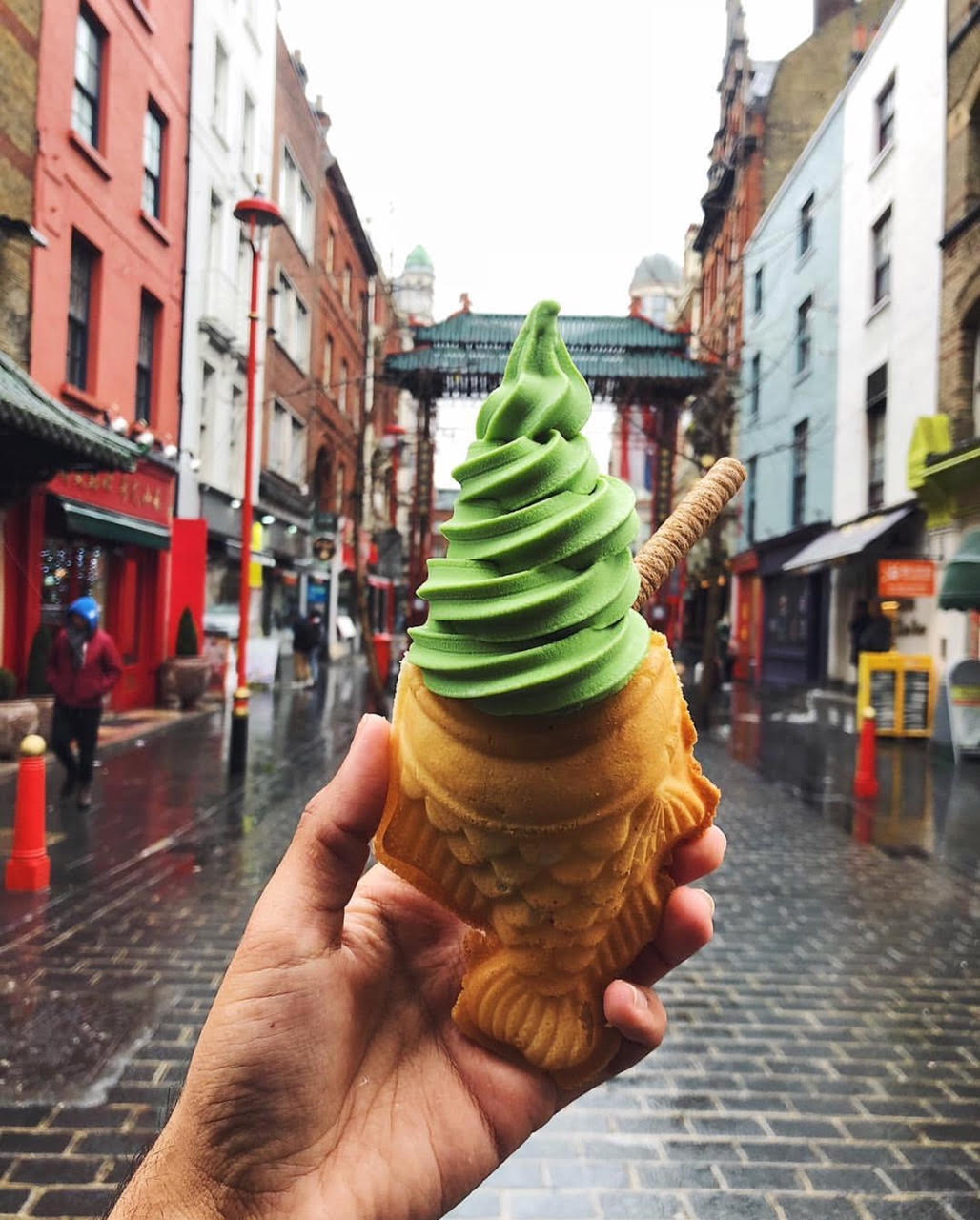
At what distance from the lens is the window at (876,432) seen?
18.9 metres

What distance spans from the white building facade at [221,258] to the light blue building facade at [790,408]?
474 inches

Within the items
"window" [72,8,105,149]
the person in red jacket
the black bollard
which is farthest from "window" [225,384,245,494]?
the person in red jacket

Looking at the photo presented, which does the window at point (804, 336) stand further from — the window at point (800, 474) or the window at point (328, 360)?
the window at point (328, 360)

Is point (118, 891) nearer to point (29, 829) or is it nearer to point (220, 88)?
point (29, 829)

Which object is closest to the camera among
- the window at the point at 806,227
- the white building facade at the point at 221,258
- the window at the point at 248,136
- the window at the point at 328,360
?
the white building facade at the point at 221,258

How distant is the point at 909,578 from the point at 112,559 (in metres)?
13.5

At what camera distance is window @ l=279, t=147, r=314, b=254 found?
936 inches

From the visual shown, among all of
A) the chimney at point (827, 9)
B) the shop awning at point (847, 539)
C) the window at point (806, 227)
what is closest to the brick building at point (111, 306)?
the shop awning at point (847, 539)

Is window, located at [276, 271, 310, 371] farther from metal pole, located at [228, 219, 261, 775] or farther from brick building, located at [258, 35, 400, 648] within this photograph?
metal pole, located at [228, 219, 261, 775]

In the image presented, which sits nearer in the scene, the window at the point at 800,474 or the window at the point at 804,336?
the window at the point at 804,336

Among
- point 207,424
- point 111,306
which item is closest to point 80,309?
point 111,306

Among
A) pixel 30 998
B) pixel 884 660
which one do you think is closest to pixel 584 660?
pixel 30 998

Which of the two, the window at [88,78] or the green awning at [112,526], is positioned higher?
the window at [88,78]

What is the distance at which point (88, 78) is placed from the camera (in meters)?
13.3
